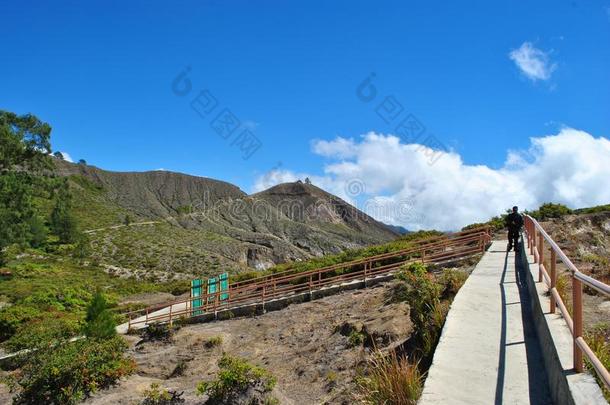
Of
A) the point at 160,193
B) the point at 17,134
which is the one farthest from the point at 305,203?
the point at 17,134

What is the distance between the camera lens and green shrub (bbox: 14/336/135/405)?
11.1 m

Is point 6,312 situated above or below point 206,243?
below

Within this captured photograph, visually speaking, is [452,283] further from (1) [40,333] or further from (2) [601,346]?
(1) [40,333]

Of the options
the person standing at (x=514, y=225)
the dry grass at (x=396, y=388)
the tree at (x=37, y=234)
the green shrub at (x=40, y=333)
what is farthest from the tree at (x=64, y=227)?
the dry grass at (x=396, y=388)

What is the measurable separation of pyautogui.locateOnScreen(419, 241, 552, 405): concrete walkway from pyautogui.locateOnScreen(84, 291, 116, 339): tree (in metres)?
13.2

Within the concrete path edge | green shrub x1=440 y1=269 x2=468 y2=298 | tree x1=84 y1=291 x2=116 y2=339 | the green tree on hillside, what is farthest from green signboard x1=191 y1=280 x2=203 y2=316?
the green tree on hillside

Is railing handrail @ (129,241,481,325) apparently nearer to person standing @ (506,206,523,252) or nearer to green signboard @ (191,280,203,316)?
green signboard @ (191,280,203,316)

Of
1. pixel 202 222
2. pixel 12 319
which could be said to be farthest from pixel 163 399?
pixel 202 222

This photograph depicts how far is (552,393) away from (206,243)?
7860 centimetres

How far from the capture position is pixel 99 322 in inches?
692

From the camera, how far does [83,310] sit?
31.7 metres

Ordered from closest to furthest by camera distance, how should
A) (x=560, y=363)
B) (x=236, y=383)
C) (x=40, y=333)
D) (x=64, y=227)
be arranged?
(x=560, y=363), (x=236, y=383), (x=40, y=333), (x=64, y=227)

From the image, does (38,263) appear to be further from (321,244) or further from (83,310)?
(321,244)

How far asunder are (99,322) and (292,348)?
8.47 m
